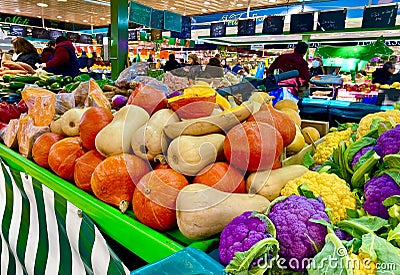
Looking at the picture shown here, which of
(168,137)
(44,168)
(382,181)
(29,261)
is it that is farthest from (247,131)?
(29,261)

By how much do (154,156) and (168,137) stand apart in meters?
0.10

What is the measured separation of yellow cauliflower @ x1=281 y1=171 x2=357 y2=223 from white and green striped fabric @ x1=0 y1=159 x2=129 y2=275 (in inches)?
23.1

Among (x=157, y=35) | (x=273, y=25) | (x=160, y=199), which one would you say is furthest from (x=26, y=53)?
(x=273, y=25)

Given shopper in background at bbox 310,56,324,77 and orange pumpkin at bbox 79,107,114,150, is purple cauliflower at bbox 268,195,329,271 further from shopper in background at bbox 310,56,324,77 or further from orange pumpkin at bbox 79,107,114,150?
shopper in background at bbox 310,56,324,77

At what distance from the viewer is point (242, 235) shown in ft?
2.54

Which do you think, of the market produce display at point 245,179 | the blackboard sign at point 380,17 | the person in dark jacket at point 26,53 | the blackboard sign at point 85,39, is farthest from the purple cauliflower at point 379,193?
the blackboard sign at point 85,39

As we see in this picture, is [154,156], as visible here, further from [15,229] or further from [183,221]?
[15,229]

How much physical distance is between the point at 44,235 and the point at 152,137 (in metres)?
0.92

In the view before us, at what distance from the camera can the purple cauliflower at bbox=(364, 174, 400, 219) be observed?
84cm

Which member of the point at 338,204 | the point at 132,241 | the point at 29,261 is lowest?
the point at 29,261

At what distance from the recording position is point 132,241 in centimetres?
114

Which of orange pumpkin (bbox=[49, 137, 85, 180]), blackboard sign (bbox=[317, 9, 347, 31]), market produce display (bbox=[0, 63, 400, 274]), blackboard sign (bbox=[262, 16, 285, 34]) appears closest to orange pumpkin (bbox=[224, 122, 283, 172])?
market produce display (bbox=[0, 63, 400, 274])

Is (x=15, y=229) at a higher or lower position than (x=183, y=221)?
lower

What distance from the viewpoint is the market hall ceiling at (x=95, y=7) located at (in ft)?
33.0
